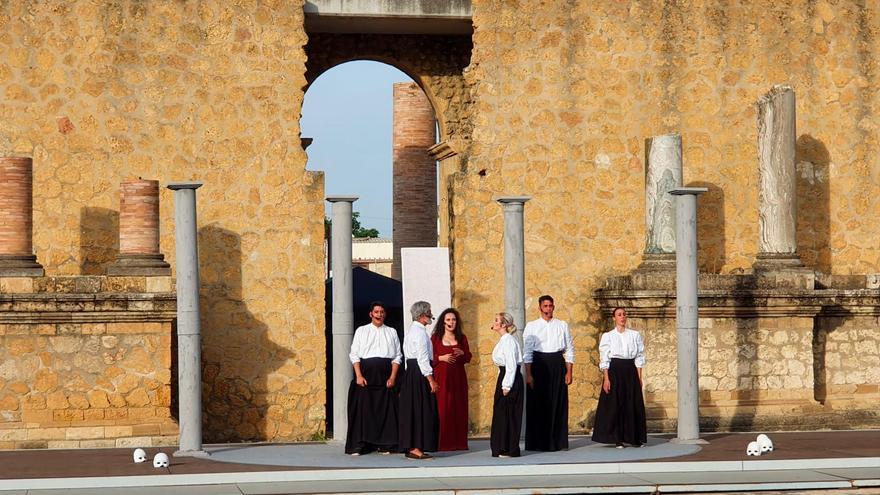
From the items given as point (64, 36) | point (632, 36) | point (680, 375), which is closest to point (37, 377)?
point (64, 36)

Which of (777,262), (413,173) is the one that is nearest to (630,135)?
(777,262)

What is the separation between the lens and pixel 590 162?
58.5 ft

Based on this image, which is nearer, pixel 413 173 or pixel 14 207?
pixel 14 207

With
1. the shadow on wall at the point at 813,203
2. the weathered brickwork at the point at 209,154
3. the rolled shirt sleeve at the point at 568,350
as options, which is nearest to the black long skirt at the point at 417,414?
the rolled shirt sleeve at the point at 568,350

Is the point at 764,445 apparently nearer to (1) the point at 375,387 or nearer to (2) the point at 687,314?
(2) the point at 687,314

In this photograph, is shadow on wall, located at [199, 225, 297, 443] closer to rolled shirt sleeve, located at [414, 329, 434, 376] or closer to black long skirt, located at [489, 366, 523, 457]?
rolled shirt sleeve, located at [414, 329, 434, 376]

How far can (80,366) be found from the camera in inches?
614

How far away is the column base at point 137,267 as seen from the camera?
1598cm

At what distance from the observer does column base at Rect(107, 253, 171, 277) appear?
16.0 metres

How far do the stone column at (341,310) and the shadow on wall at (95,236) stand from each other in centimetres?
288

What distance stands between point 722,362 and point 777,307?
0.83 metres

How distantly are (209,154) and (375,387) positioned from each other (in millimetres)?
4168

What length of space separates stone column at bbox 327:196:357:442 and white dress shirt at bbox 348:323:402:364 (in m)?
0.94

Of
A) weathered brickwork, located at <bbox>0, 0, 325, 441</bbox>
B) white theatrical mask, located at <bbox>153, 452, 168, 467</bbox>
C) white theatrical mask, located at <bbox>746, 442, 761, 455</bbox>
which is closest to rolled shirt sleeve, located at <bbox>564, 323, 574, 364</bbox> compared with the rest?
white theatrical mask, located at <bbox>746, 442, 761, 455</bbox>
